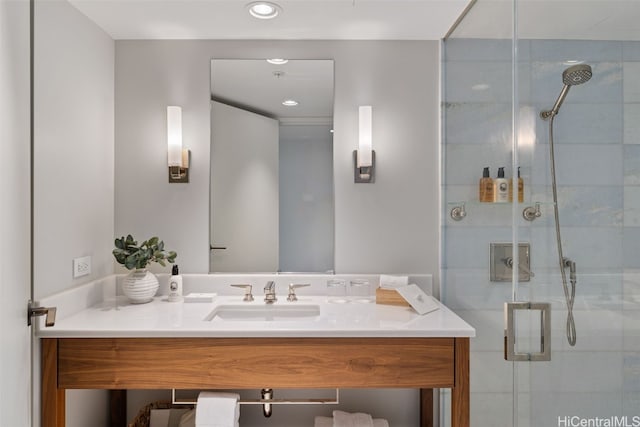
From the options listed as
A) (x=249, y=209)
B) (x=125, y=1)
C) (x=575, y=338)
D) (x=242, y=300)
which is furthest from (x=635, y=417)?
(x=125, y=1)

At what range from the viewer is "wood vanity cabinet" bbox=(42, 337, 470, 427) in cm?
150

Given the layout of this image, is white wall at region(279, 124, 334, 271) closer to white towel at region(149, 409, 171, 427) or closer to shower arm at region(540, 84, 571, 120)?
white towel at region(149, 409, 171, 427)

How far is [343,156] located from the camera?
212cm

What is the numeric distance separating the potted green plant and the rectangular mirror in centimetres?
29

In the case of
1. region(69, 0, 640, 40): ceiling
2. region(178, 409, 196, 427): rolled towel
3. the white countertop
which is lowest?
region(178, 409, 196, 427): rolled towel

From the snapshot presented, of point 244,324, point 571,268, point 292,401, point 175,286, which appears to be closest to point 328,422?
point 292,401

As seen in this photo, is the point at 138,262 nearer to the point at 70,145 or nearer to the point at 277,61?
the point at 70,145

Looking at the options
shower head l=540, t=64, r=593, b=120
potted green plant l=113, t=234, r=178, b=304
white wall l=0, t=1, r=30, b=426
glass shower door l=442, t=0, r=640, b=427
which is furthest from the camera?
potted green plant l=113, t=234, r=178, b=304

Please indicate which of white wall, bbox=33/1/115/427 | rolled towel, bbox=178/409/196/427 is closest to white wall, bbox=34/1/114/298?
white wall, bbox=33/1/115/427

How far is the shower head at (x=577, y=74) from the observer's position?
104 cm

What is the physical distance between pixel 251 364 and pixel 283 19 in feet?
4.78

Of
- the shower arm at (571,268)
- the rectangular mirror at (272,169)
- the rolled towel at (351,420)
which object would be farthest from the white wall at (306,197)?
the shower arm at (571,268)

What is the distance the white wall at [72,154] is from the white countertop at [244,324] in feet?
0.60

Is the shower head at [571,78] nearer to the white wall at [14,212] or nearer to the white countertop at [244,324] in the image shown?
the white countertop at [244,324]
